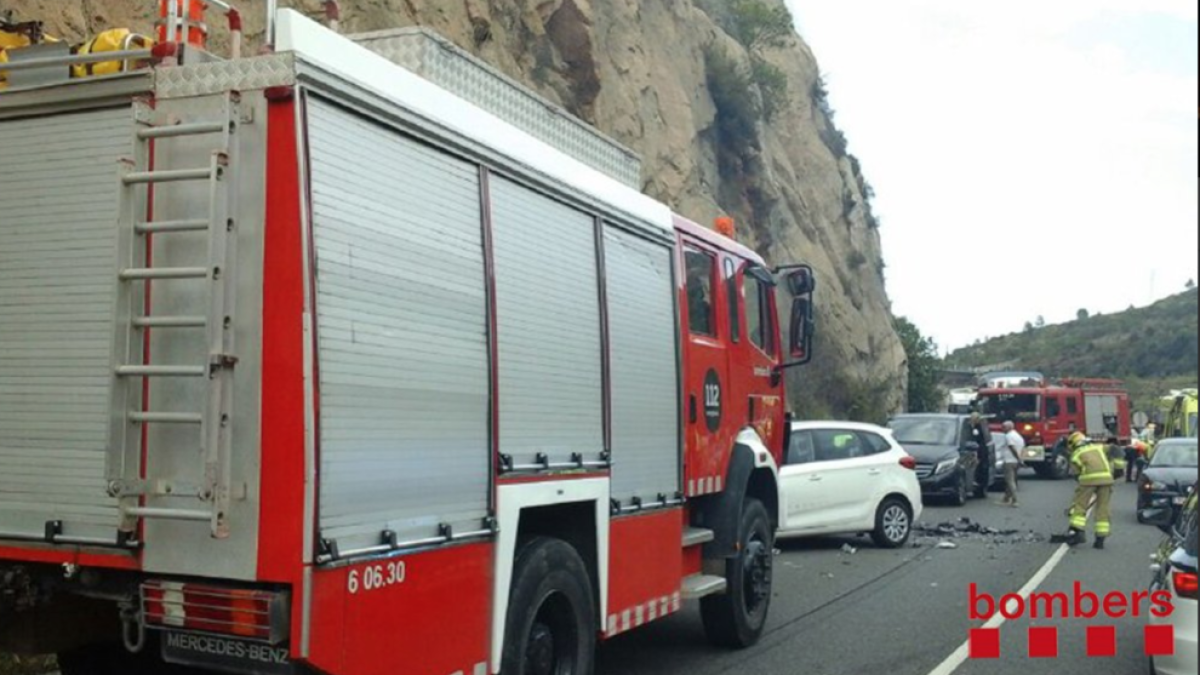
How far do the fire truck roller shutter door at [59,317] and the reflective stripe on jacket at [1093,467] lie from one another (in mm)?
13897

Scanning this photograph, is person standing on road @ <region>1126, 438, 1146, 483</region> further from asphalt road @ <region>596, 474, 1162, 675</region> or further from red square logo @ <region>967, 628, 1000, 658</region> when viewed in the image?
red square logo @ <region>967, 628, 1000, 658</region>

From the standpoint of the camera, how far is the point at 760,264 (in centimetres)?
956

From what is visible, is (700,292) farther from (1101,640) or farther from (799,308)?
(1101,640)

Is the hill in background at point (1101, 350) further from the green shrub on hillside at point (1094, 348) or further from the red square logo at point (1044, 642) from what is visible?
the red square logo at point (1044, 642)

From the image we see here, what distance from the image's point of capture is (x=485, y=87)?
6203 mm

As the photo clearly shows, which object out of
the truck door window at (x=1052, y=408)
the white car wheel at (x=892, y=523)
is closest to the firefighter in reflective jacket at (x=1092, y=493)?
the white car wheel at (x=892, y=523)

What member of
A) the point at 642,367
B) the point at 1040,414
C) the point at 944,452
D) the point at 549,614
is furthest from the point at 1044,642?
the point at 1040,414

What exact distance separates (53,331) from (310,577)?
Result: 57.6 inches

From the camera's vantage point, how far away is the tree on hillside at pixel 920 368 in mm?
48750

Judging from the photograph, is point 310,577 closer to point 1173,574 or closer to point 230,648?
point 230,648

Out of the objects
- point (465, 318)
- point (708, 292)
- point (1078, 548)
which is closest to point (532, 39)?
point (1078, 548)

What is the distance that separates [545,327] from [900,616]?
5.79m

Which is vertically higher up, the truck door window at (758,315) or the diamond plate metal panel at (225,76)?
the diamond plate metal panel at (225,76)

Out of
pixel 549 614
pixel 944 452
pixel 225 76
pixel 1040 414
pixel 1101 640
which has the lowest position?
pixel 1101 640
